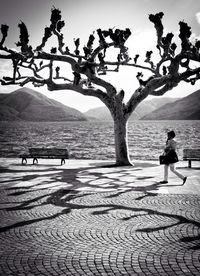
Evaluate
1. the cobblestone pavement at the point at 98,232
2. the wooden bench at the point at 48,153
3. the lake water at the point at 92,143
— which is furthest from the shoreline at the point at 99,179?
the lake water at the point at 92,143

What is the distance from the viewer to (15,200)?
9266 mm

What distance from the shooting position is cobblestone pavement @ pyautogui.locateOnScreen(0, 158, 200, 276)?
5.05 meters

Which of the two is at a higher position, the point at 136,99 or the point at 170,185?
the point at 136,99

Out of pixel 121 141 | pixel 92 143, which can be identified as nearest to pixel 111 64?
pixel 121 141

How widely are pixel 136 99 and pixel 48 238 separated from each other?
40.8ft

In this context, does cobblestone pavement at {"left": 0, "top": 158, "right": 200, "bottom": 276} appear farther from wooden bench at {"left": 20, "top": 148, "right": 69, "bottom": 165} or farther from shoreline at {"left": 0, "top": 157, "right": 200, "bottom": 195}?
wooden bench at {"left": 20, "top": 148, "right": 69, "bottom": 165}

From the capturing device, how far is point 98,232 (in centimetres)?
660

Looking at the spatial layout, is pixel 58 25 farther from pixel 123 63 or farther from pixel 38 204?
pixel 38 204

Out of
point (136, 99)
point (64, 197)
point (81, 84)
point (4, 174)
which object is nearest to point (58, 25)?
point (81, 84)

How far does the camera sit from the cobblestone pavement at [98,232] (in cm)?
505

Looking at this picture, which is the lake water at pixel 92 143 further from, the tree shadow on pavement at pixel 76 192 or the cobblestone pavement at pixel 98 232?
the cobblestone pavement at pixel 98 232

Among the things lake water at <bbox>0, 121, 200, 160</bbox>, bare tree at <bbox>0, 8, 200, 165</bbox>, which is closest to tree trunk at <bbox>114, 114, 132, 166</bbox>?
bare tree at <bbox>0, 8, 200, 165</bbox>

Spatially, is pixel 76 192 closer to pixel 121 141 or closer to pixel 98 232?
pixel 98 232

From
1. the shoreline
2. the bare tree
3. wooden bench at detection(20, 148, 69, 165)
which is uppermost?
the bare tree
